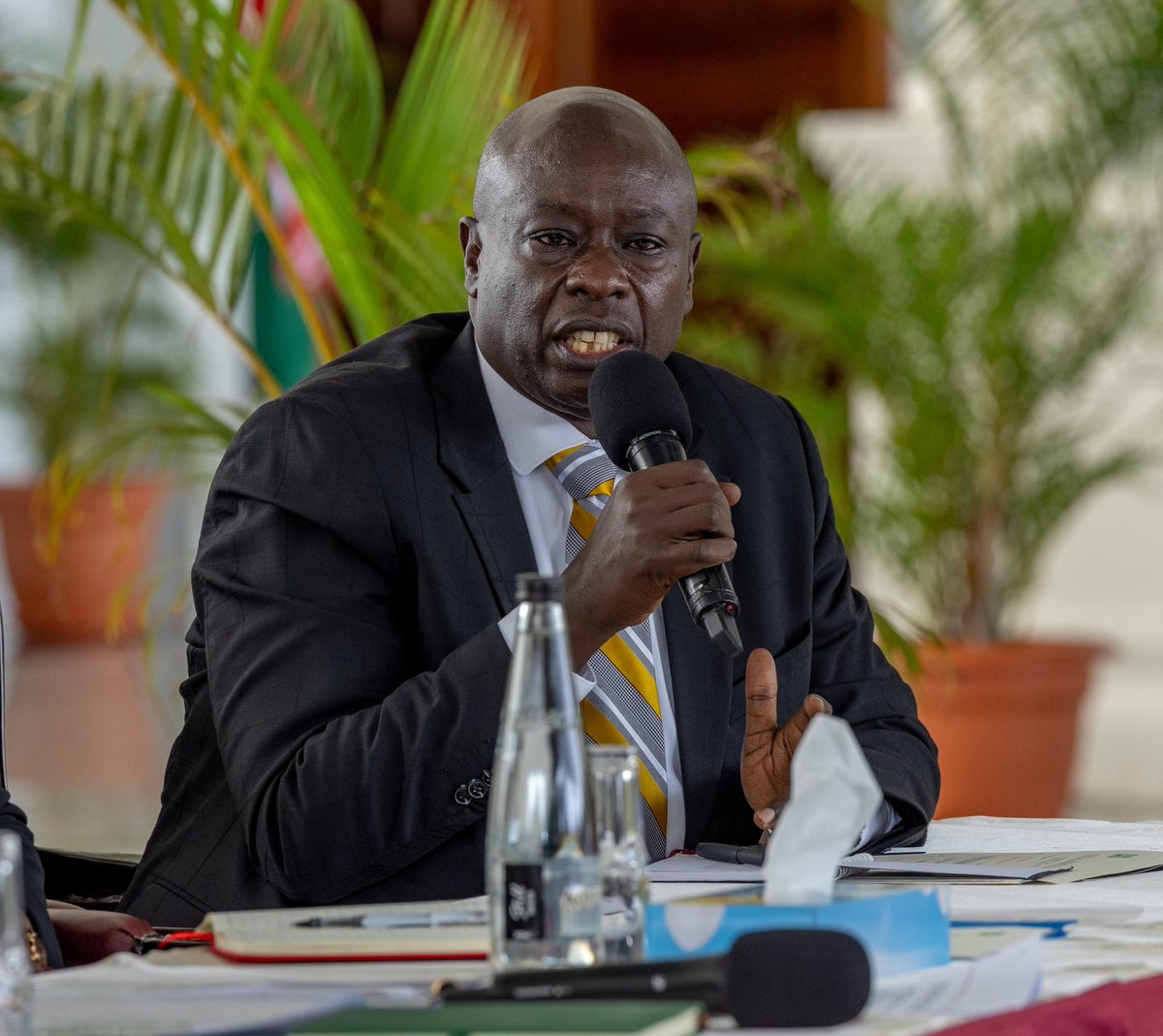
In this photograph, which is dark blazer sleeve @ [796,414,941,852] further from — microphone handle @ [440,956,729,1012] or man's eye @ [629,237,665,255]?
microphone handle @ [440,956,729,1012]

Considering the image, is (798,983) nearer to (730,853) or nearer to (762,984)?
(762,984)

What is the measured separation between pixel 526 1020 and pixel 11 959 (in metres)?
0.28

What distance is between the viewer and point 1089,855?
1613mm

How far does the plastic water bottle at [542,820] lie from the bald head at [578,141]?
2.76ft

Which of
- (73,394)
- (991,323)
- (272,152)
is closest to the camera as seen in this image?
(272,152)

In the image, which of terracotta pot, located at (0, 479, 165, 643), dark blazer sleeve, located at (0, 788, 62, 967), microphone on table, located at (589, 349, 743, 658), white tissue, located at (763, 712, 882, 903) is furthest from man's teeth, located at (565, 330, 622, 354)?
terracotta pot, located at (0, 479, 165, 643)

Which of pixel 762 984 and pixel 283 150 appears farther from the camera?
pixel 283 150

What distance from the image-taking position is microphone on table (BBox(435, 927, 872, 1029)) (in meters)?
1.01

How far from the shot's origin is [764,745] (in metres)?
1.71

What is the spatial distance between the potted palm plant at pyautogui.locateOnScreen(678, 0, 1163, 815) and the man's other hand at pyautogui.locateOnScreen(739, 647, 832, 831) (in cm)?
258

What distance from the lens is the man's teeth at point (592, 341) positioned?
192cm

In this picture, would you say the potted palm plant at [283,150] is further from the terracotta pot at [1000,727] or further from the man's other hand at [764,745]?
the terracotta pot at [1000,727]

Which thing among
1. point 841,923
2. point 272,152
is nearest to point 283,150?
point 272,152

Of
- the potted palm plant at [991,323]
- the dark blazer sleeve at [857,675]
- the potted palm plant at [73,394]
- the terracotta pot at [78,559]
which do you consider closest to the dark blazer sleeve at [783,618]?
the dark blazer sleeve at [857,675]
